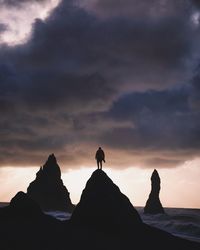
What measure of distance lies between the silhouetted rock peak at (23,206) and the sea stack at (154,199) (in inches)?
5507

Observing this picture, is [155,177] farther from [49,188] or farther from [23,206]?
Answer: [23,206]

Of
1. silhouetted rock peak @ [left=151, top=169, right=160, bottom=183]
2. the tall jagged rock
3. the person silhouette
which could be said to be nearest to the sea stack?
silhouetted rock peak @ [left=151, top=169, right=160, bottom=183]

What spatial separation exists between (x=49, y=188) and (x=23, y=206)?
391 feet

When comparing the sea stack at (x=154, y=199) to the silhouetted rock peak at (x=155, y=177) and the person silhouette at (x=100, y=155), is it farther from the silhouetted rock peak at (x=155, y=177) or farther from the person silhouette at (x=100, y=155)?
the person silhouette at (x=100, y=155)

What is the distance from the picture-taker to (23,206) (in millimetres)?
43250

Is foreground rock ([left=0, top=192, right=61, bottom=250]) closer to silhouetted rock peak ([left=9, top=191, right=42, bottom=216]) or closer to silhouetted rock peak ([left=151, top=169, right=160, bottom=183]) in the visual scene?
silhouetted rock peak ([left=9, top=191, right=42, bottom=216])

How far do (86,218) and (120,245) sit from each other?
612 cm

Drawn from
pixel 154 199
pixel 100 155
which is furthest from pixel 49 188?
pixel 100 155

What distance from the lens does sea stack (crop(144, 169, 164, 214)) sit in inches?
7077

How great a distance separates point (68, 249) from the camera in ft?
111

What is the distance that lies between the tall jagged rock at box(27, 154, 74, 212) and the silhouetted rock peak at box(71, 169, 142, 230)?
118 m

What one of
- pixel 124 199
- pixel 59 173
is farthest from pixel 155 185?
pixel 124 199

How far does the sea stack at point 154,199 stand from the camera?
179750mm

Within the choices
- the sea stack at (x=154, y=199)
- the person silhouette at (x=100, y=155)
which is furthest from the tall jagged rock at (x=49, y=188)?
the person silhouette at (x=100, y=155)
